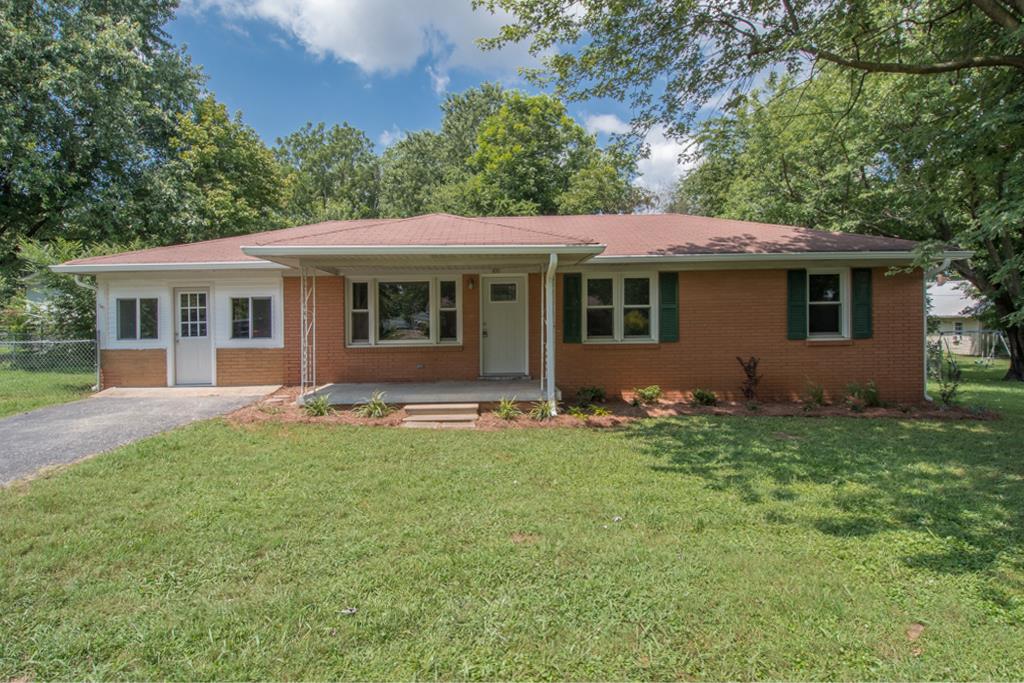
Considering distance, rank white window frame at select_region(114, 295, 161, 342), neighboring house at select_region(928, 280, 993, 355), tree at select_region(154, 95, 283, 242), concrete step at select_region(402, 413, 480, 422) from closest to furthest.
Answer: concrete step at select_region(402, 413, 480, 422) → white window frame at select_region(114, 295, 161, 342) → tree at select_region(154, 95, 283, 242) → neighboring house at select_region(928, 280, 993, 355)

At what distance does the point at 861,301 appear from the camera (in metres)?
9.77

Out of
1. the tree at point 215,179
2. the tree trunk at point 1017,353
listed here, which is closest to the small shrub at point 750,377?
the tree trunk at point 1017,353

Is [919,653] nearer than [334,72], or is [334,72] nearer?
[919,653]

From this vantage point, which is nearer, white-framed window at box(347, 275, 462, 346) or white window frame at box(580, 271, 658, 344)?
white window frame at box(580, 271, 658, 344)

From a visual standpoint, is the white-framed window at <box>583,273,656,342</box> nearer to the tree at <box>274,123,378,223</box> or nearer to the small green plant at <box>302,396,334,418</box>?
the small green plant at <box>302,396,334,418</box>

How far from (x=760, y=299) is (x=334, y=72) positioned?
17637 millimetres

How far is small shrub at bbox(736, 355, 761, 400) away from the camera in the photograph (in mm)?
9633

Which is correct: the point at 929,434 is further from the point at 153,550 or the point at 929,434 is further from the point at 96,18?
the point at 96,18

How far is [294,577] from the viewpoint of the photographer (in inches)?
124

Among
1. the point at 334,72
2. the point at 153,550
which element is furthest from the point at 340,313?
the point at 334,72

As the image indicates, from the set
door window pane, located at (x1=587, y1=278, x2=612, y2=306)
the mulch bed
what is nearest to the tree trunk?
the mulch bed

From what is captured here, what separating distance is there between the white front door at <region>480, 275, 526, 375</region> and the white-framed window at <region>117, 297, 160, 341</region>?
686cm

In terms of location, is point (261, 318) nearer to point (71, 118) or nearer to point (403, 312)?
point (403, 312)

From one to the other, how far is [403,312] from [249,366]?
3.43 meters
